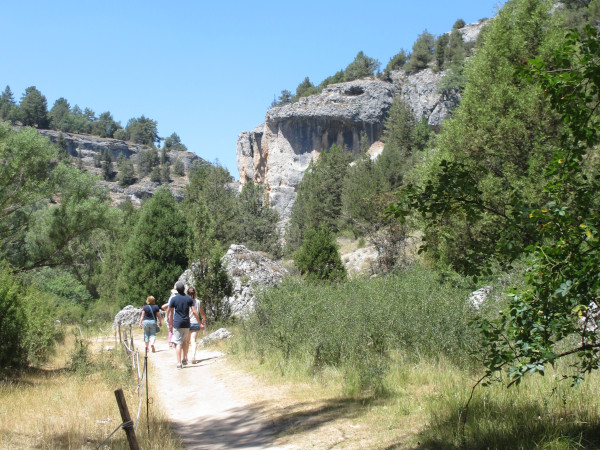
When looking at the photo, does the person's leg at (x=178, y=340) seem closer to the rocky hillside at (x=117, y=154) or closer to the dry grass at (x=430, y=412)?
the dry grass at (x=430, y=412)

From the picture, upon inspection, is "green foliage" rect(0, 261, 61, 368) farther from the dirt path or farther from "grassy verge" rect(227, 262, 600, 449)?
"grassy verge" rect(227, 262, 600, 449)

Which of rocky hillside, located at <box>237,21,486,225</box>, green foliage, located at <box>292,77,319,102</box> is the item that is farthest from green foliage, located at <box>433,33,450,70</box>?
green foliage, located at <box>292,77,319,102</box>

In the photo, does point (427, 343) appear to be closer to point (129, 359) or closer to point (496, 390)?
point (496, 390)

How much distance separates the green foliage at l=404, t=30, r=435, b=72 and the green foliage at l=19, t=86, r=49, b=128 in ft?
289

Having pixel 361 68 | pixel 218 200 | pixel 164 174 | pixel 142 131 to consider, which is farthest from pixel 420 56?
pixel 142 131

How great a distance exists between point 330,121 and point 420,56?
18.6 m

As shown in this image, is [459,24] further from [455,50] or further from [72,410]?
[72,410]

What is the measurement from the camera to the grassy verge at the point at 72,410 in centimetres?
505

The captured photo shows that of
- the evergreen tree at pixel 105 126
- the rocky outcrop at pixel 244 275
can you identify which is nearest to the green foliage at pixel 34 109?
the evergreen tree at pixel 105 126

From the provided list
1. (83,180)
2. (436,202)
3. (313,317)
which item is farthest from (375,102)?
(436,202)

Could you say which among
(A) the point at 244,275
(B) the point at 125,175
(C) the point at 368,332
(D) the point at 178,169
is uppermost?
(D) the point at 178,169

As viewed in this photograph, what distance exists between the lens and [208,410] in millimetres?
6898

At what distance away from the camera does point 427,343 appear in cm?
748

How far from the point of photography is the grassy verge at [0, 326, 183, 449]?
16.6 ft
